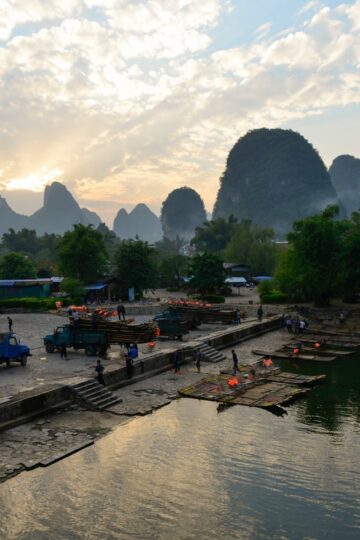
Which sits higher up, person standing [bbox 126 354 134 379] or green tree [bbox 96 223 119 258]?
green tree [bbox 96 223 119 258]

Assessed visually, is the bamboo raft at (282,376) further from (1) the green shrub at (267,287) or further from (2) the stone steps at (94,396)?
(1) the green shrub at (267,287)

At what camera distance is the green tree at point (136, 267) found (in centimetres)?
5634

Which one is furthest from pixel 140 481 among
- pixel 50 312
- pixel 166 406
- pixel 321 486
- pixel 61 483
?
pixel 50 312

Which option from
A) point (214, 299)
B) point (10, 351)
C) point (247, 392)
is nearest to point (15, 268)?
point (214, 299)

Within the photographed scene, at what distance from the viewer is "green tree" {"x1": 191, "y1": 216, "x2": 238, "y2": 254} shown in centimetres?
10364

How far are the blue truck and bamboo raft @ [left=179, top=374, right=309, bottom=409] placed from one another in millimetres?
8028

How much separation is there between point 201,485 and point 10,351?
44.6 ft

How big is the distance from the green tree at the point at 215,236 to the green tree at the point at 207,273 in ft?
156

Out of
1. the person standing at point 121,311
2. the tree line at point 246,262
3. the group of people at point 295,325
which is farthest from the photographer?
the tree line at point 246,262

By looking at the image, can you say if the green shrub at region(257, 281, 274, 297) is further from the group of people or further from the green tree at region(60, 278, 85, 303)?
the green tree at region(60, 278, 85, 303)

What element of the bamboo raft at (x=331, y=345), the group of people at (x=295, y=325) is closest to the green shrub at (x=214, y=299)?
the group of people at (x=295, y=325)

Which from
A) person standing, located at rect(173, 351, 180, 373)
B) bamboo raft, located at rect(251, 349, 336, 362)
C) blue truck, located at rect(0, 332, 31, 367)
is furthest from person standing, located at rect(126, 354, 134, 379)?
bamboo raft, located at rect(251, 349, 336, 362)

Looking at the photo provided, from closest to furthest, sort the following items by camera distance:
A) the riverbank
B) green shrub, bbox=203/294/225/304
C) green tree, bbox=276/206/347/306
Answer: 1. the riverbank
2. green tree, bbox=276/206/347/306
3. green shrub, bbox=203/294/225/304

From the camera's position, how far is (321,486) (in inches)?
499
